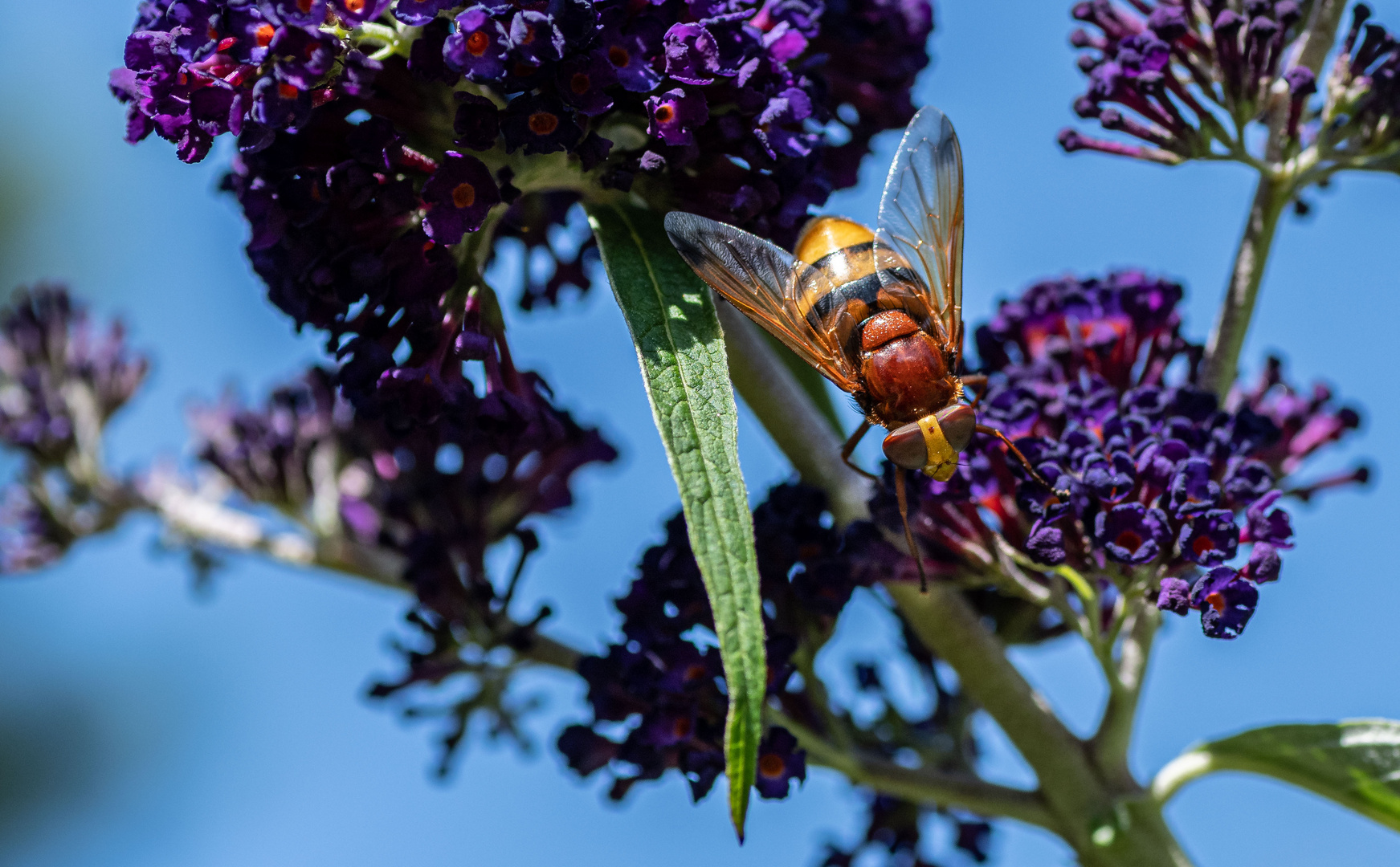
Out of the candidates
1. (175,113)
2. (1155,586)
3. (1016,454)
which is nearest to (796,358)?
(1016,454)

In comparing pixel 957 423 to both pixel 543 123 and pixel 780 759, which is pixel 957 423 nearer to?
pixel 780 759

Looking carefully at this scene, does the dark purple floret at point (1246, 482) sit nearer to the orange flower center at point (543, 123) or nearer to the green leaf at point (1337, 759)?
the green leaf at point (1337, 759)

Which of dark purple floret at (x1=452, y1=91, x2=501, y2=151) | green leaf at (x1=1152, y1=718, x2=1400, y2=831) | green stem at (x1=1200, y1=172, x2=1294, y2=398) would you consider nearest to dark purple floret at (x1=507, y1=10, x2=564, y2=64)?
dark purple floret at (x1=452, y1=91, x2=501, y2=151)

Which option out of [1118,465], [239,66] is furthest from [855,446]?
[239,66]

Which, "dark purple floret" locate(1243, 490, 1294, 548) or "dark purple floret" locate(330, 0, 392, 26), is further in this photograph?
"dark purple floret" locate(1243, 490, 1294, 548)

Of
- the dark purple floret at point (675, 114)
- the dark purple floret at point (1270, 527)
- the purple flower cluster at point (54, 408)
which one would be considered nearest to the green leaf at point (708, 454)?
the dark purple floret at point (675, 114)

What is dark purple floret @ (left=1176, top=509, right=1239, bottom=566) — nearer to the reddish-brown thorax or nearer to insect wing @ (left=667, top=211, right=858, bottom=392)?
the reddish-brown thorax
